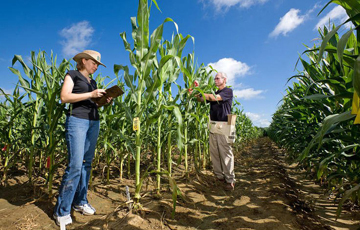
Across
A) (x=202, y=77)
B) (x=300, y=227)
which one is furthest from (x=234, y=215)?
(x=202, y=77)

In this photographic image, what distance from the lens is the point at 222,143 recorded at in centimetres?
341

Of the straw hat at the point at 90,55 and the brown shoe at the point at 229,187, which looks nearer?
the straw hat at the point at 90,55

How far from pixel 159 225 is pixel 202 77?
2.87m

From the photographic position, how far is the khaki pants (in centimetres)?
334

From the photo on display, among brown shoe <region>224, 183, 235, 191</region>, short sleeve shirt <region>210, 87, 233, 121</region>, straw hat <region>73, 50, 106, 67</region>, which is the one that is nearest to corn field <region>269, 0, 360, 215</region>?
short sleeve shirt <region>210, 87, 233, 121</region>

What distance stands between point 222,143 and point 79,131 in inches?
90.4

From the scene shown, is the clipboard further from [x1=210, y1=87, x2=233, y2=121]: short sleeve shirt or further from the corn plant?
[x1=210, y1=87, x2=233, y2=121]: short sleeve shirt

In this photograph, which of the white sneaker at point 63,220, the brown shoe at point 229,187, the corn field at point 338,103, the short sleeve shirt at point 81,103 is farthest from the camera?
the brown shoe at point 229,187

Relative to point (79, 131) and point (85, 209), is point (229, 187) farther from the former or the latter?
point (79, 131)

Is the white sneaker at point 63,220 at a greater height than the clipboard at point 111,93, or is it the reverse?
the clipboard at point 111,93

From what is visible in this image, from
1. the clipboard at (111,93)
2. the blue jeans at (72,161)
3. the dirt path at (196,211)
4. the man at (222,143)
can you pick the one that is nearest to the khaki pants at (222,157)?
the man at (222,143)

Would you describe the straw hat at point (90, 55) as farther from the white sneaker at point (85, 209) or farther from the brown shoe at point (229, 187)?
the brown shoe at point (229, 187)

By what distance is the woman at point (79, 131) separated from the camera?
1920 millimetres

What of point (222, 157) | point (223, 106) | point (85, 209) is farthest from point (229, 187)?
point (85, 209)
